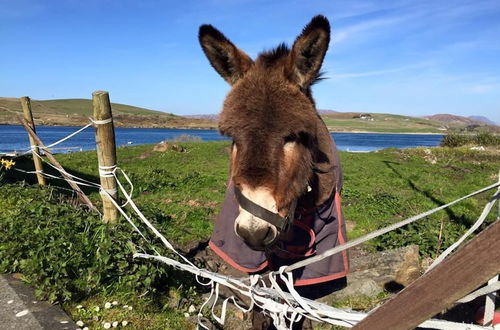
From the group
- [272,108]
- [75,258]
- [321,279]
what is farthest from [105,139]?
[321,279]

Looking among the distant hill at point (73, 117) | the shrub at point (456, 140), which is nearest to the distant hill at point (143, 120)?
the distant hill at point (73, 117)

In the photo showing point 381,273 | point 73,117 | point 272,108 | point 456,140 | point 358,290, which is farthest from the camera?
point 73,117

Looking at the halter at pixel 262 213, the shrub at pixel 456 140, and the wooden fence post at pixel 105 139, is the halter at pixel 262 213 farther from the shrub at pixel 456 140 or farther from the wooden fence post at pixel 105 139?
the shrub at pixel 456 140

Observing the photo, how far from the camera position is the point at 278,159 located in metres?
2.38

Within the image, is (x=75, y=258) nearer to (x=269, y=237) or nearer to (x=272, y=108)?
(x=269, y=237)

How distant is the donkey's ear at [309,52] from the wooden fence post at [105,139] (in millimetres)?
2422

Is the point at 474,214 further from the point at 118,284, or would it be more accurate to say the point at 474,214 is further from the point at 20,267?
the point at 20,267

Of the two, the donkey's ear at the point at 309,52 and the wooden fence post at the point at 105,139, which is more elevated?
the donkey's ear at the point at 309,52

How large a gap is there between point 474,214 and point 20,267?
965cm

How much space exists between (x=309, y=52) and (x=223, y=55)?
0.75 meters

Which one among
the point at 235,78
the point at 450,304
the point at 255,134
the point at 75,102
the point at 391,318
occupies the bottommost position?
the point at 391,318

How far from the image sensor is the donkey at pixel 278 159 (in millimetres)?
2303

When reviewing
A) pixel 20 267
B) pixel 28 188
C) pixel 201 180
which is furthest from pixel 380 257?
pixel 201 180

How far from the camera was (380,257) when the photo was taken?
19.1ft
